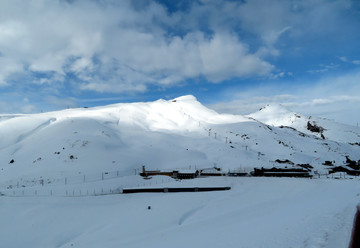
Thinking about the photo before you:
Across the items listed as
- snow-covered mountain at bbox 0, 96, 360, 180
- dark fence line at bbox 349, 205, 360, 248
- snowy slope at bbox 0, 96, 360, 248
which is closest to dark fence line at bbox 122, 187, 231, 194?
snowy slope at bbox 0, 96, 360, 248

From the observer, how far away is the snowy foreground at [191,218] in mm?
13148

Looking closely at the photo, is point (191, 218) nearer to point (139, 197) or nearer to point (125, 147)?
point (139, 197)

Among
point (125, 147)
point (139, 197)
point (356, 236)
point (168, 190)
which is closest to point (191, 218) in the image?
point (139, 197)

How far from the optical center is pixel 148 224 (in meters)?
23.5

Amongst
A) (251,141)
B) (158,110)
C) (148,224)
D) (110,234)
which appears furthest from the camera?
(158,110)

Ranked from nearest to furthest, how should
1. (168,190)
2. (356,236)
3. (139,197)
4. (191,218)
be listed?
(356,236) → (191,218) → (139,197) → (168,190)

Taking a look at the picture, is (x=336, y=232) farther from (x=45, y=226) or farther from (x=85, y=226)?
(x=45, y=226)

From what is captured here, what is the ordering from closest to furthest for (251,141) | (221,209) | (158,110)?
(221,209) < (251,141) < (158,110)

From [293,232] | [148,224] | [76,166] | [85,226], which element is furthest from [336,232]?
[76,166]

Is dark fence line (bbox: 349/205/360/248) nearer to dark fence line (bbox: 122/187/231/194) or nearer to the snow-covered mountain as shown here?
dark fence line (bbox: 122/187/231/194)

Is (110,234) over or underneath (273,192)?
underneath

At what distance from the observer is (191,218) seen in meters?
23.6

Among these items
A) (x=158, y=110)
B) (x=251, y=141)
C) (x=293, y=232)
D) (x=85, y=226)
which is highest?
(x=158, y=110)

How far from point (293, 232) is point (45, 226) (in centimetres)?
2710
